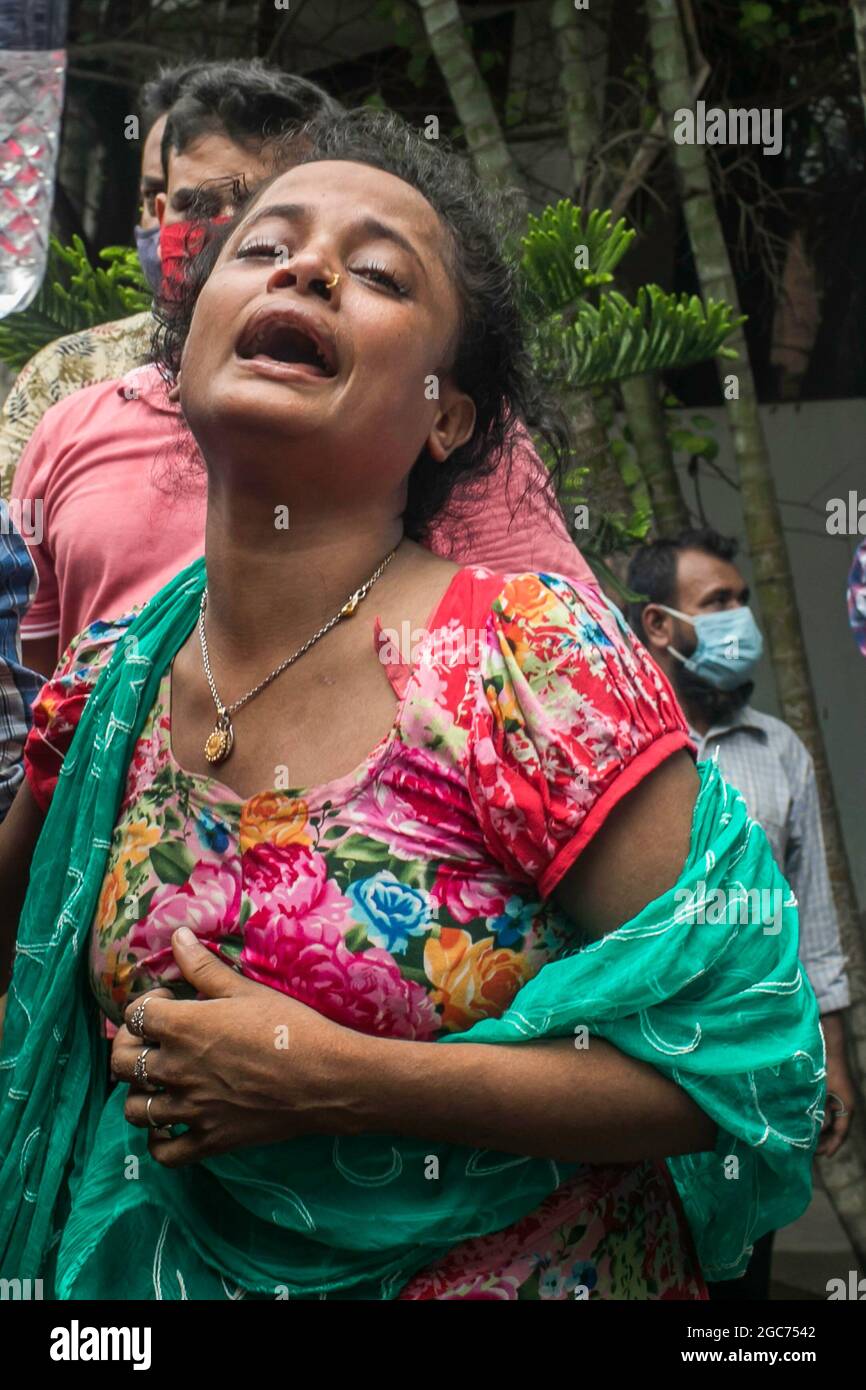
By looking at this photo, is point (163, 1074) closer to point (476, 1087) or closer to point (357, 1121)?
point (357, 1121)

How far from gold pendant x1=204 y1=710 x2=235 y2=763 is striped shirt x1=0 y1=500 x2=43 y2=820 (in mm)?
441

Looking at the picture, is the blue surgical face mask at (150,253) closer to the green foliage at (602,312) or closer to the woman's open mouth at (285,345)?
the green foliage at (602,312)

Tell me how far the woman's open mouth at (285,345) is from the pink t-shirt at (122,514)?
0.58m

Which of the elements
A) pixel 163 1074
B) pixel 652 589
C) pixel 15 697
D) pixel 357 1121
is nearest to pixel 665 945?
pixel 357 1121

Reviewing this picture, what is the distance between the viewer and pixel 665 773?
1.66 m

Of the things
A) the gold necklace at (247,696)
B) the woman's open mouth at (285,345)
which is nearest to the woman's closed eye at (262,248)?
the woman's open mouth at (285,345)

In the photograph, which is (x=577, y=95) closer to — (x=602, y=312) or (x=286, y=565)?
(x=602, y=312)

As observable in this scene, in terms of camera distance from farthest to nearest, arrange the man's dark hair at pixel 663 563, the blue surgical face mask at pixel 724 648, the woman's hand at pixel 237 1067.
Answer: the man's dark hair at pixel 663 563
the blue surgical face mask at pixel 724 648
the woman's hand at pixel 237 1067

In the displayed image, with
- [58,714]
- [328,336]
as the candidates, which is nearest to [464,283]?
[328,336]

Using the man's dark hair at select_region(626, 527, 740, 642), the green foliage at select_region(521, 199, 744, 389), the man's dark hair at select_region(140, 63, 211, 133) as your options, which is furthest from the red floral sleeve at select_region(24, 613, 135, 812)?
the man's dark hair at select_region(626, 527, 740, 642)

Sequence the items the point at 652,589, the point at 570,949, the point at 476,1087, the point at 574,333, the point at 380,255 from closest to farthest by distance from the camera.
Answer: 1. the point at 476,1087
2. the point at 570,949
3. the point at 380,255
4. the point at 574,333
5. the point at 652,589

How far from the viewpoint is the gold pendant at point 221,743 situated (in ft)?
5.87

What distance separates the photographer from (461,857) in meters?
1.66

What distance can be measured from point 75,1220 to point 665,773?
2.51ft
